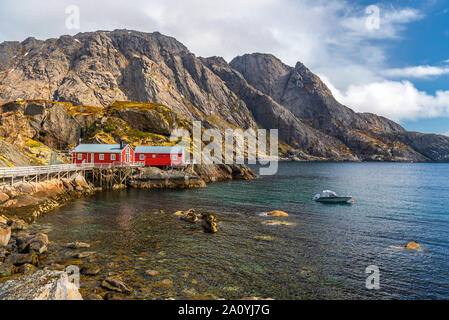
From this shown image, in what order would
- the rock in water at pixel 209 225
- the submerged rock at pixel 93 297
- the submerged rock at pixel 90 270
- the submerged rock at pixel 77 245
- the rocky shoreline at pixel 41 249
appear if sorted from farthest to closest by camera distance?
the rock in water at pixel 209 225 < the submerged rock at pixel 77 245 < the submerged rock at pixel 90 270 < the submerged rock at pixel 93 297 < the rocky shoreline at pixel 41 249

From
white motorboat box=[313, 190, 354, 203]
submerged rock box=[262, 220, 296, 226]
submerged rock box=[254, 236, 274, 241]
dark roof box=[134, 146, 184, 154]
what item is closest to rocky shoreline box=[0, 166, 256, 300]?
submerged rock box=[254, 236, 274, 241]

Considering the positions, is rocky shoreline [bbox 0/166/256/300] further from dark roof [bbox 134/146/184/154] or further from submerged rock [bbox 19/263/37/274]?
dark roof [bbox 134/146/184/154]

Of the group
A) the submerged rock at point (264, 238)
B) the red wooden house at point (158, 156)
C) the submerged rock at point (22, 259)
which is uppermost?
the red wooden house at point (158, 156)

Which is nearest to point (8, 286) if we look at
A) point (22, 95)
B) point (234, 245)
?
point (234, 245)

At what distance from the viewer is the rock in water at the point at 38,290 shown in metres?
11.1

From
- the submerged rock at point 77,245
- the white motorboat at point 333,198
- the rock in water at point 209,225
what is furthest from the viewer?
the white motorboat at point 333,198

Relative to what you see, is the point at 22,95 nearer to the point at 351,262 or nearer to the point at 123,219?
the point at 123,219

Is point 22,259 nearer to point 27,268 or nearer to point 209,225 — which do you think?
point 27,268

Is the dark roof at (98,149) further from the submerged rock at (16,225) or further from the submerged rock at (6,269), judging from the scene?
the submerged rock at (6,269)

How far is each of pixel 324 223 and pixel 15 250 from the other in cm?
3331

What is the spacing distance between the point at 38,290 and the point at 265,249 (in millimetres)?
17739

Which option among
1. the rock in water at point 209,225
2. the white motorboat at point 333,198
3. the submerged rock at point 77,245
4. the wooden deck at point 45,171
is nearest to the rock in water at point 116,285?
the submerged rock at point 77,245

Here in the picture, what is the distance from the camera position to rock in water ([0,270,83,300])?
1114 cm

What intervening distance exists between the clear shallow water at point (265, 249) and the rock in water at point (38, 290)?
4.69 meters
